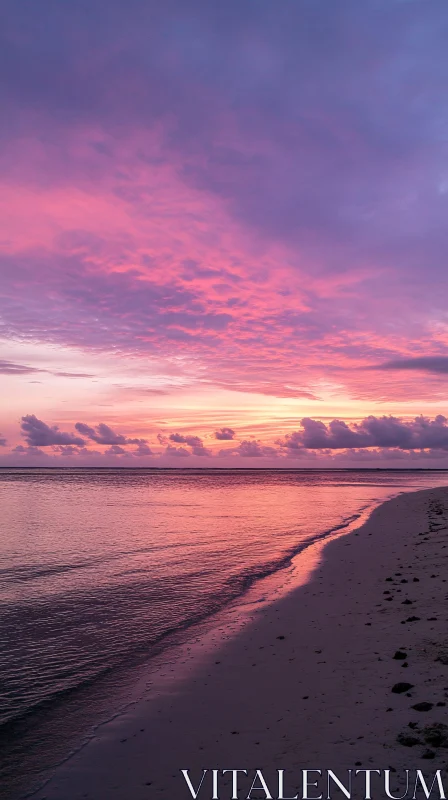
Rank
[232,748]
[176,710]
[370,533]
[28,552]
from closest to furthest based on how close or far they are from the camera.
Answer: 1. [232,748]
2. [176,710]
3. [28,552]
4. [370,533]

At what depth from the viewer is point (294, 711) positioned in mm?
8500

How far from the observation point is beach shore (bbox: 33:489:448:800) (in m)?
6.87

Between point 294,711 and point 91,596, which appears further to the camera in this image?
point 91,596

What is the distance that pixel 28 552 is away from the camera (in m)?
26.0

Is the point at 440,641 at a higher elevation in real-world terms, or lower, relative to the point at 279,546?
higher

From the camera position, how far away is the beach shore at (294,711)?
22.5 ft

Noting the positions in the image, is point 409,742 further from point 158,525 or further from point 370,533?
point 158,525

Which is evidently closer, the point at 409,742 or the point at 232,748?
the point at 409,742

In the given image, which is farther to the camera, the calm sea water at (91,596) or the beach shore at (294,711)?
the calm sea water at (91,596)

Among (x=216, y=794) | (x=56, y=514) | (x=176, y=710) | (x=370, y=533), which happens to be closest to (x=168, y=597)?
(x=176, y=710)

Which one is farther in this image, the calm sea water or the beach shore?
the calm sea water

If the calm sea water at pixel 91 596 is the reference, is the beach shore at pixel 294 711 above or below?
above

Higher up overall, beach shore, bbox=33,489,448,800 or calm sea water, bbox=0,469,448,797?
beach shore, bbox=33,489,448,800

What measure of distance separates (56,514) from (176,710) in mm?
39772
